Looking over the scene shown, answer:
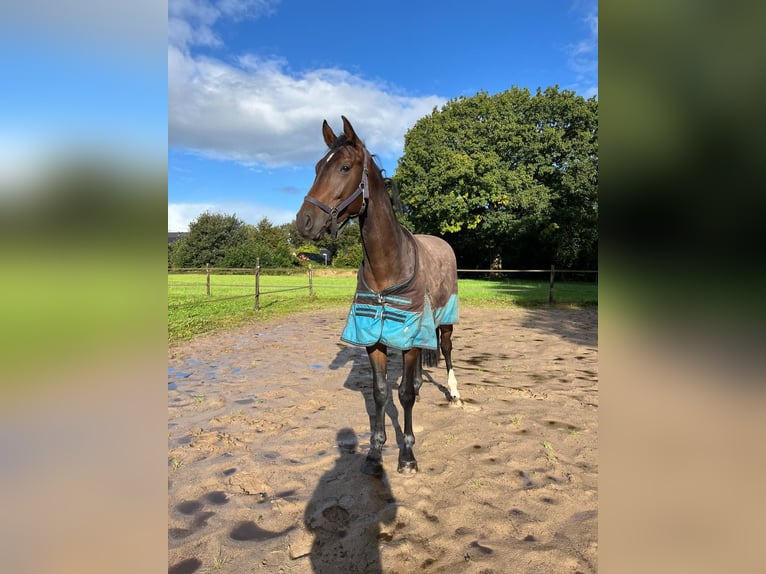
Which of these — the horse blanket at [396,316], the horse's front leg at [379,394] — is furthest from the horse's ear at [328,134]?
the horse's front leg at [379,394]

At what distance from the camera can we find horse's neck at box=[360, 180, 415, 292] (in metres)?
3.25

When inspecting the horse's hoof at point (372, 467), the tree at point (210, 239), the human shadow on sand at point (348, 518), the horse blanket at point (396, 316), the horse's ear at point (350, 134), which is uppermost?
the tree at point (210, 239)

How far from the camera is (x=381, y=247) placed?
10.8 feet

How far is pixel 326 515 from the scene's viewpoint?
265 centimetres

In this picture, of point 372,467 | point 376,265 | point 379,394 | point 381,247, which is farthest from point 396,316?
point 372,467

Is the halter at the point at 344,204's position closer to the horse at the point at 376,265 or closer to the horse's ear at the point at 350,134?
the horse at the point at 376,265

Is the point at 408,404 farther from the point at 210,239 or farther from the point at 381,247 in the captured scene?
the point at 210,239

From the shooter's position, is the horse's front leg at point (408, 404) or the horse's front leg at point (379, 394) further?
the horse's front leg at point (379, 394)

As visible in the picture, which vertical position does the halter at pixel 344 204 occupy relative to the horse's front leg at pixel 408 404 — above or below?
above

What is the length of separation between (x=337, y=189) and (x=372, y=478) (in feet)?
7.05

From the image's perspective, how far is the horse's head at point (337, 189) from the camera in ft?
9.47
